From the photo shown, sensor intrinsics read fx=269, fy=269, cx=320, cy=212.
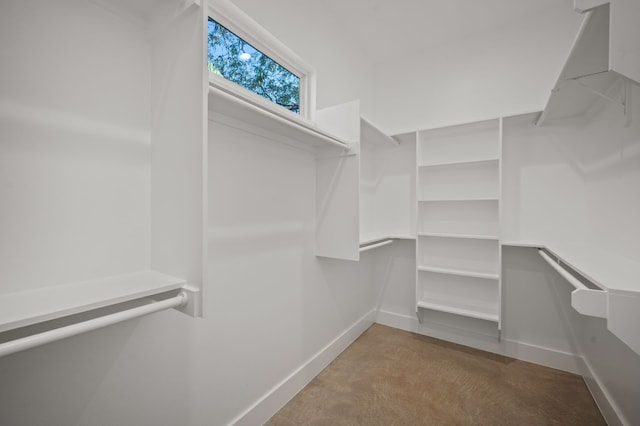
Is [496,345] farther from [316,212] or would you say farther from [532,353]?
[316,212]

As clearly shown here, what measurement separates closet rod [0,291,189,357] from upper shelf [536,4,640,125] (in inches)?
66.2

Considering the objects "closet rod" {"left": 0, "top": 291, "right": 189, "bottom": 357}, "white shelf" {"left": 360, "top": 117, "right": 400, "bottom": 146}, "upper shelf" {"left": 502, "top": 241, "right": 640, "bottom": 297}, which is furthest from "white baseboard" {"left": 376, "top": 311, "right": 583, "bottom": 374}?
"closet rod" {"left": 0, "top": 291, "right": 189, "bottom": 357}

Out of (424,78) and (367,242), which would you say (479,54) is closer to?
(424,78)

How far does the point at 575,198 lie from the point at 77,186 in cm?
325

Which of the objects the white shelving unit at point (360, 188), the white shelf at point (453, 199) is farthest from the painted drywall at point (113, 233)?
the white shelf at point (453, 199)

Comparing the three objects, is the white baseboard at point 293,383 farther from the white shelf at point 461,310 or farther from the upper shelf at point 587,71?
the upper shelf at point 587,71

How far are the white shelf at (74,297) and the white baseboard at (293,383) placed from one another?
1.06 meters

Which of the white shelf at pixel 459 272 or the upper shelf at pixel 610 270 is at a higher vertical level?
the upper shelf at pixel 610 270

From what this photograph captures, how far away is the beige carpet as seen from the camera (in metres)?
1.70

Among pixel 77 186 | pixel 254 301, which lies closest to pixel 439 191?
pixel 254 301

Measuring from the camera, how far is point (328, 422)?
165 centimetres

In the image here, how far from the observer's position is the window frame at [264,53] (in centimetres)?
130

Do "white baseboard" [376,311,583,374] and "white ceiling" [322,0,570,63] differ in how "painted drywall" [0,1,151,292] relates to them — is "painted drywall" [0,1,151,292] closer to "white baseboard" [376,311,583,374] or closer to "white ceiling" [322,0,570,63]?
"white ceiling" [322,0,570,63]

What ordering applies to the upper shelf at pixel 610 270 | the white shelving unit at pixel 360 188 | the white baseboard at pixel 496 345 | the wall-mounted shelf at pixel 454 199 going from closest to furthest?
the upper shelf at pixel 610 270 < the white shelving unit at pixel 360 188 < the white baseboard at pixel 496 345 < the wall-mounted shelf at pixel 454 199
